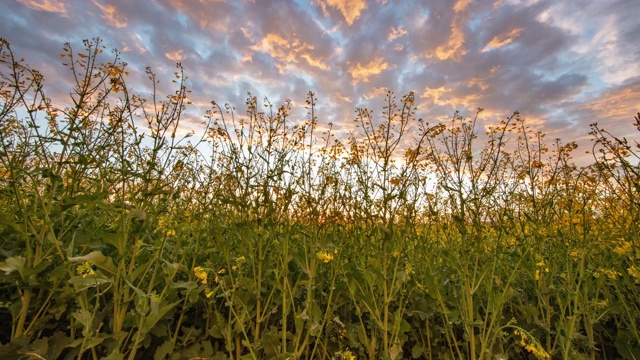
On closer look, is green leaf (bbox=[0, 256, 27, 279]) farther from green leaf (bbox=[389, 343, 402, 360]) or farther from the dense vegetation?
green leaf (bbox=[389, 343, 402, 360])

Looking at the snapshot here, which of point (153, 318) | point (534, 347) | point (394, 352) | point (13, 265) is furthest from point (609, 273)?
point (13, 265)

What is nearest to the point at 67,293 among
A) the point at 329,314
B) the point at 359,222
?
the point at 329,314

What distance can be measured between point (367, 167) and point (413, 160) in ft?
2.99

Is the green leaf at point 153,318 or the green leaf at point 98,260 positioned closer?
the green leaf at point 98,260

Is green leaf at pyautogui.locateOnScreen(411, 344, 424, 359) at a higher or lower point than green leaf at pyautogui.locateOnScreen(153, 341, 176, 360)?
lower

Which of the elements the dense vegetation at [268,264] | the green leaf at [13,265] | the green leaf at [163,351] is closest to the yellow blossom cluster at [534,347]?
the dense vegetation at [268,264]

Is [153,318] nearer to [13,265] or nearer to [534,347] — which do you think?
[13,265]

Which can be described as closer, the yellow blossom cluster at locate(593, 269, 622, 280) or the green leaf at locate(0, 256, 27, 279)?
the green leaf at locate(0, 256, 27, 279)

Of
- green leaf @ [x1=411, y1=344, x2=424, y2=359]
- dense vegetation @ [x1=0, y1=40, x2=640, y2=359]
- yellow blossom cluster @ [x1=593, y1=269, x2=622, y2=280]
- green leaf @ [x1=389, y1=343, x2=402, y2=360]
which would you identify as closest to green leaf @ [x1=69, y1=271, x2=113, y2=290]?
dense vegetation @ [x1=0, y1=40, x2=640, y2=359]

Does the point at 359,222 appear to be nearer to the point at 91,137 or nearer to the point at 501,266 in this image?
the point at 501,266

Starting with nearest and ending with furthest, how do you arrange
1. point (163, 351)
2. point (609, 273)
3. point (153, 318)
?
point (153, 318)
point (163, 351)
point (609, 273)

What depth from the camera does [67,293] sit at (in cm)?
209

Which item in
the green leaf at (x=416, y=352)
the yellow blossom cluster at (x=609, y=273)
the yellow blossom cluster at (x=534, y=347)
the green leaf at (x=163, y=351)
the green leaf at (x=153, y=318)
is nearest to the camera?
the yellow blossom cluster at (x=534, y=347)

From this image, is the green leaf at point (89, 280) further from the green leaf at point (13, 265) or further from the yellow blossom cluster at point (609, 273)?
the yellow blossom cluster at point (609, 273)
